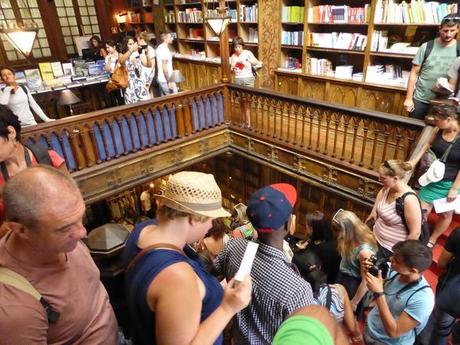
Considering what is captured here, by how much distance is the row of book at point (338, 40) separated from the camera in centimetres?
478

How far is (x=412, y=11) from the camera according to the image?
13.6ft

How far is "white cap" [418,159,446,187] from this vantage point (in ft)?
8.34

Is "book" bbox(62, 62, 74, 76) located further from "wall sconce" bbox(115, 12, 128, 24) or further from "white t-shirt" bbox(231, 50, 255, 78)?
"white t-shirt" bbox(231, 50, 255, 78)

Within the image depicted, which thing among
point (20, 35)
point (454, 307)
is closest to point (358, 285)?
point (454, 307)

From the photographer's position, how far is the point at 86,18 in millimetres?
9406

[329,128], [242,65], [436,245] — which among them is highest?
[242,65]

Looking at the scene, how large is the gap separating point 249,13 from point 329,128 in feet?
10.4

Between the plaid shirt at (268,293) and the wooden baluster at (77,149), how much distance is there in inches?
113

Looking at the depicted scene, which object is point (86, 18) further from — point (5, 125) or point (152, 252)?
point (152, 252)

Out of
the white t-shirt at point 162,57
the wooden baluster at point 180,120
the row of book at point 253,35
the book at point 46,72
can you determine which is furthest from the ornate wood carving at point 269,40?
the book at point 46,72

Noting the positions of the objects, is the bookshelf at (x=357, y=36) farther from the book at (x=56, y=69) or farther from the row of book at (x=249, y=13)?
the book at (x=56, y=69)

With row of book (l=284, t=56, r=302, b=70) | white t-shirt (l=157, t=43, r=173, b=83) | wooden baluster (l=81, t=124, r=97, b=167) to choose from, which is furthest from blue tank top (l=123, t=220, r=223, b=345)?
row of book (l=284, t=56, r=302, b=70)

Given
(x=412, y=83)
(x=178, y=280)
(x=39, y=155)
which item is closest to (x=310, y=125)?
(x=412, y=83)

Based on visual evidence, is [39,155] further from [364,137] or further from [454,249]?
[364,137]
